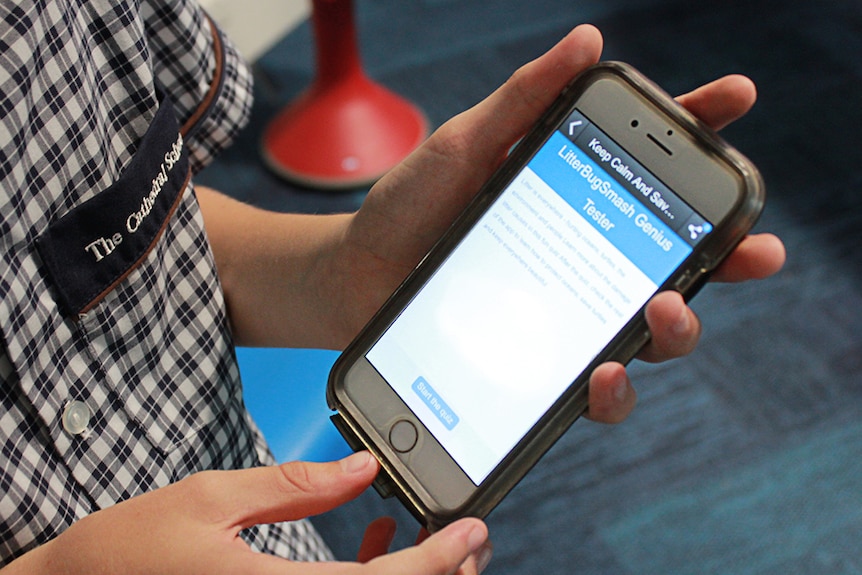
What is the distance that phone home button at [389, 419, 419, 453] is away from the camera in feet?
1.75

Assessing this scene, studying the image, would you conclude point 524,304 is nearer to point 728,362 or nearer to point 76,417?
point 76,417

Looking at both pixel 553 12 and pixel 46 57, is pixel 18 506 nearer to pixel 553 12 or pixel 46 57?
pixel 46 57

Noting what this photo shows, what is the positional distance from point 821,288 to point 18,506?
46.6 inches

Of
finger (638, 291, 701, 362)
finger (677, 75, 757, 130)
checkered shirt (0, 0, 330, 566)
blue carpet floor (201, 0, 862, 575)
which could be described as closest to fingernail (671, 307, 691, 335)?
finger (638, 291, 701, 362)

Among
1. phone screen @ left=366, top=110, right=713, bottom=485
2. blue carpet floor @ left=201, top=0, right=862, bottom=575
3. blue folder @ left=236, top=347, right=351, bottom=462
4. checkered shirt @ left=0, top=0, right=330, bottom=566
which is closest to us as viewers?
checkered shirt @ left=0, top=0, right=330, bottom=566

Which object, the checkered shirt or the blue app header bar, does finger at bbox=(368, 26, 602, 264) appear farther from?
the checkered shirt

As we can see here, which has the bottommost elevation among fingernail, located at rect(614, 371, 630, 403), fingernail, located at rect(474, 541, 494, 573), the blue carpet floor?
the blue carpet floor

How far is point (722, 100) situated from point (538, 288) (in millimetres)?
153

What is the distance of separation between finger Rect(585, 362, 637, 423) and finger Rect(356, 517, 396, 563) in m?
0.15

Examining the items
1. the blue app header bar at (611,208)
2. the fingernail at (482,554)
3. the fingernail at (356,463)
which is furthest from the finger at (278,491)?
the blue app header bar at (611,208)

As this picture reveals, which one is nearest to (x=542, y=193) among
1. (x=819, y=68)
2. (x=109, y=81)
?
(x=109, y=81)

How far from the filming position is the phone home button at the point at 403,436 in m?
0.53

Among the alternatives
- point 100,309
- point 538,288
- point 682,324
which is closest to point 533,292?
point 538,288

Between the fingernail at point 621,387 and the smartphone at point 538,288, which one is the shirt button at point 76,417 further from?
the fingernail at point 621,387
